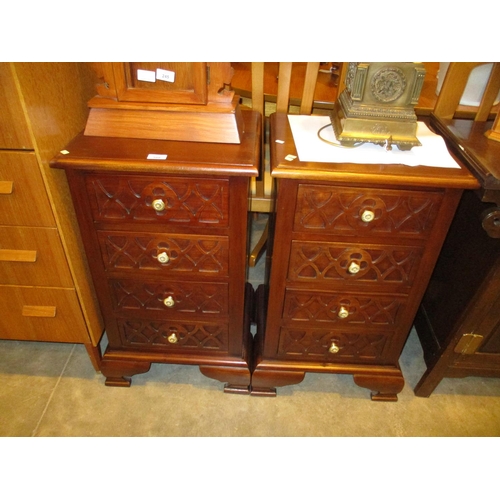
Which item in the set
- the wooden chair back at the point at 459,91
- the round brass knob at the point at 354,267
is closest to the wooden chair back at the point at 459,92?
the wooden chair back at the point at 459,91

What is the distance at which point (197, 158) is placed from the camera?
3.07 ft

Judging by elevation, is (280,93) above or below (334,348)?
above

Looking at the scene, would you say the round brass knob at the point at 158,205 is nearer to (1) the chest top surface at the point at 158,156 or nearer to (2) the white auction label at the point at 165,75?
(1) the chest top surface at the point at 158,156

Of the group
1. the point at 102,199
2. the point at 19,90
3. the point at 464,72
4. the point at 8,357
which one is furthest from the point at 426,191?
the point at 8,357

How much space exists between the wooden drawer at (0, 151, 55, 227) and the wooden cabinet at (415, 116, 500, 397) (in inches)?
44.3

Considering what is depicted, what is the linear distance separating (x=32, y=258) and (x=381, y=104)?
1.06 metres

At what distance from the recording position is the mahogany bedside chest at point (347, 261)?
94 cm

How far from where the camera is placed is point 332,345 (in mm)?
1268

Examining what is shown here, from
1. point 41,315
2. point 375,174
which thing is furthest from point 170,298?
point 375,174

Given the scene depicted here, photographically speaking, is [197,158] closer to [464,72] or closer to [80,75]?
[80,75]

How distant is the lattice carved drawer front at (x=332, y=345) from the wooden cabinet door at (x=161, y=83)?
0.76 meters

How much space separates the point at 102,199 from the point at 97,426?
0.79 metres

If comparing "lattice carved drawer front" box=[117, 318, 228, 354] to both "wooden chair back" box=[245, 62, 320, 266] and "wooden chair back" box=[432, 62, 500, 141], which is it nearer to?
"wooden chair back" box=[245, 62, 320, 266]

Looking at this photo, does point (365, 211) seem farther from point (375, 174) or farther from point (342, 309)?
point (342, 309)
